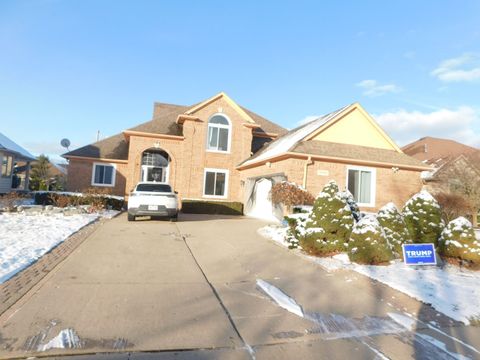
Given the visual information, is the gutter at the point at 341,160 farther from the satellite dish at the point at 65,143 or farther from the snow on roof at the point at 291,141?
the satellite dish at the point at 65,143

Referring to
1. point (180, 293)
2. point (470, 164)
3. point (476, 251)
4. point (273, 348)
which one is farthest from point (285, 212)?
point (470, 164)

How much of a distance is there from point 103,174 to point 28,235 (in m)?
15.1

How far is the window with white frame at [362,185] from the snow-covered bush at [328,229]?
859 cm

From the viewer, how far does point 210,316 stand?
164 inches

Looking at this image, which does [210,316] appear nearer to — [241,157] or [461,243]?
[461,243]

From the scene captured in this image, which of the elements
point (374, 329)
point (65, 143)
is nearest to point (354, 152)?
point (374, 329)

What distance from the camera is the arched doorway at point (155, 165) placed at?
22531 millimetres

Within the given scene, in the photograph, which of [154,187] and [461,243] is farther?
[154,187]

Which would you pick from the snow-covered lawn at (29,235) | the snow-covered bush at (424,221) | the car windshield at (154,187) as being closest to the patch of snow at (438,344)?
the snow-covered bush at (424,221)

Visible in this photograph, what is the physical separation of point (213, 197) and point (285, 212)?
7.44m

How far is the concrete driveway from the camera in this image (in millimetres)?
3387

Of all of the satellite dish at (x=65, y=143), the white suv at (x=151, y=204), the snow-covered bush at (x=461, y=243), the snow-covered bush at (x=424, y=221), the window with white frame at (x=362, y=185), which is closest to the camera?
the snow-covered bush at (x=461, y=243)

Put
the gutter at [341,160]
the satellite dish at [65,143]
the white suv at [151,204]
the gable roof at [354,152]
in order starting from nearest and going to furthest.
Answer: the white suv at [151,204], the gutter at [341,160], the gable roof at [354,152], the satellite dish at [65,143]

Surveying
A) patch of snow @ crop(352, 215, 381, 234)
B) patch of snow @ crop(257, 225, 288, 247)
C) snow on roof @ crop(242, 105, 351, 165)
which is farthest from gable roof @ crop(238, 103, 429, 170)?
patch of snow @ crop(352, 215, 381, 234)
